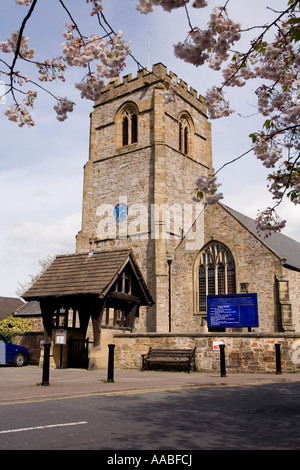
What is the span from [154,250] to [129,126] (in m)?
11.5

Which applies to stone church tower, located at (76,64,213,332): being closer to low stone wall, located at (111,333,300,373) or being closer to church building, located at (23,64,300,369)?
church building, located at (23,64,300,369)

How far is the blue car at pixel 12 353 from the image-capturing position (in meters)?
17.9

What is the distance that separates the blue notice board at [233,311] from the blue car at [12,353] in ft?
26.5

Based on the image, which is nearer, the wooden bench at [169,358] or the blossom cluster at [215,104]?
the blossom cluster at [215,104]

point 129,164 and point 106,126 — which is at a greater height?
point 106,126

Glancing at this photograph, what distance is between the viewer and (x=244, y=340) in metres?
Answer: 15.3

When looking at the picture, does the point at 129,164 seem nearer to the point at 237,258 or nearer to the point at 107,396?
the point at 237,258

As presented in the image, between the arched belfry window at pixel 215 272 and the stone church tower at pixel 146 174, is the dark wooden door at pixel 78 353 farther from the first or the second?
the arched belfry window at pixel 215 272

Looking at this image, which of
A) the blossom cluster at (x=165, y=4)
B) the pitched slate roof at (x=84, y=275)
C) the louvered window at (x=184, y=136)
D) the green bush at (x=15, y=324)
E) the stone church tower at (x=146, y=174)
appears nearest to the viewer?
the blossom cluster at (x=165, y=4)

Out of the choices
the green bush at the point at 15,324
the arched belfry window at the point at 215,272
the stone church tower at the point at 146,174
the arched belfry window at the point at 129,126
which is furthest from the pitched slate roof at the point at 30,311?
the arched belfry window at the point at 129,126

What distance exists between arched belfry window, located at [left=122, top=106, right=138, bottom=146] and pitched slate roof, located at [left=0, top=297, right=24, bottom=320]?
80.4ft

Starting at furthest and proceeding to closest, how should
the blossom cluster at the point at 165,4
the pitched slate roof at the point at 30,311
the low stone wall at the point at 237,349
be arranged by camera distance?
the pitched slate roof at the point at 30,311
the low stone wall at the point at 237,349
the blossom cluster at the point at 165,4

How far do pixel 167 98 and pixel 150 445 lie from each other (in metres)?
5.29
